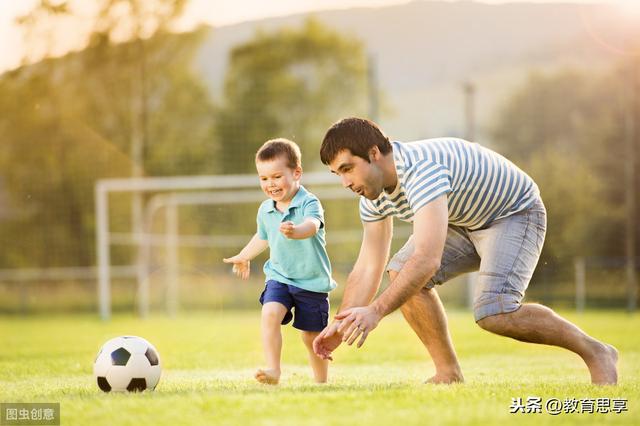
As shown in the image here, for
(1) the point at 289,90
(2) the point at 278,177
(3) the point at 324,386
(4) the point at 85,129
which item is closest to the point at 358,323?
(3) the point at 324,386

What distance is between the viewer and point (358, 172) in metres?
5.00

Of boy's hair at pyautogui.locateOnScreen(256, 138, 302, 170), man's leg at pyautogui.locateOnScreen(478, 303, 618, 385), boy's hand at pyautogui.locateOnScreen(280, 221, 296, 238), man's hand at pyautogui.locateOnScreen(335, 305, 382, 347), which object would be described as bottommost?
man's leg at pyautogui.locateOnScreen(478, 303, 618, 385)

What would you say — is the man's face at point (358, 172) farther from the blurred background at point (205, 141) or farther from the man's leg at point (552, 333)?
the blurred background at point (205, 141)

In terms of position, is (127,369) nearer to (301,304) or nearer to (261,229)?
(301,304)

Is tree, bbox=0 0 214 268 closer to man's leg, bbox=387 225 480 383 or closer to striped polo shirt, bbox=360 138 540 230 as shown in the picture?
man's leg, bbox=387 225 480 383

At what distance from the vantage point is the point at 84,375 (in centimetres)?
683

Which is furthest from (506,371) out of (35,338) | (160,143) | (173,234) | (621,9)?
(621,9)

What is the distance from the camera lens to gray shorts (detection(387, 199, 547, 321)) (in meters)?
5.27

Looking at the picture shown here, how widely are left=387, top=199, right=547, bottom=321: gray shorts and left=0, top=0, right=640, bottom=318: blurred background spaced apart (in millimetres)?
12627

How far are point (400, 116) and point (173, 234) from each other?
15.9 meters

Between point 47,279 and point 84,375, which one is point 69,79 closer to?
point 47,279

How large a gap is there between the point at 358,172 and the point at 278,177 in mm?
849

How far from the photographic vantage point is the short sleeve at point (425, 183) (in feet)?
16.1

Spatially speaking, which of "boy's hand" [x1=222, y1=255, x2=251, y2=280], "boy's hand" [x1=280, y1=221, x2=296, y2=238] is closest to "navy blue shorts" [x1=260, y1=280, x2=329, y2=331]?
"boy's hand" [x1=222, y1=255, x2=251, y2=280]
